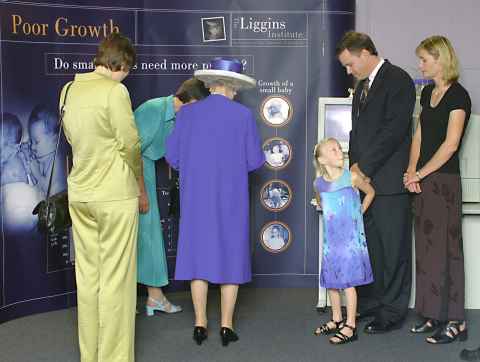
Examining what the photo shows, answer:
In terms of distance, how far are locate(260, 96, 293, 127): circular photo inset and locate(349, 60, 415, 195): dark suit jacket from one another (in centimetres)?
111

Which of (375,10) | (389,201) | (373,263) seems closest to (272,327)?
(373,263)

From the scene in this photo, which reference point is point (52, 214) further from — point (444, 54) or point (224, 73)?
point (444, 54)

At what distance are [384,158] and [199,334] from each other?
136 cm

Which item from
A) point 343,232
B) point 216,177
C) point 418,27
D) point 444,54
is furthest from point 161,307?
point 418,27

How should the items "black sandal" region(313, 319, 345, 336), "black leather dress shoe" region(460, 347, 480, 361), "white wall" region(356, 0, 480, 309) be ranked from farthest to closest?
"white wall" region(356, 0, 480, 309)
"black sandal" region(313, 319, 345, 336)
"black leather dress shoe" region(460, 347, 480, 361)

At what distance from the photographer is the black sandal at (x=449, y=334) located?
409 centimetres

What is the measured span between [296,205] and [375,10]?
1.55m

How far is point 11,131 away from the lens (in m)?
4.49

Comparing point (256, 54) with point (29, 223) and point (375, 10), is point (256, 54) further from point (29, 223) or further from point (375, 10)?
point (29, 223)

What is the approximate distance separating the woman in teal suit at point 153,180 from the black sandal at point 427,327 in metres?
1.48

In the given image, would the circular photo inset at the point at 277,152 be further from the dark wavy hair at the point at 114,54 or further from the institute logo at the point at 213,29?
the dark wavy hair at the point at 114,54

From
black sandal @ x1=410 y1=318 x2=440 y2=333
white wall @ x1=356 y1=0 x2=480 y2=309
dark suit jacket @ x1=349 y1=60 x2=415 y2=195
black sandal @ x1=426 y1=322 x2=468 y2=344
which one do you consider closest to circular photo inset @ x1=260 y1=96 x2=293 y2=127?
white wall @ x1=356 y1=0 x2=480 y2=309

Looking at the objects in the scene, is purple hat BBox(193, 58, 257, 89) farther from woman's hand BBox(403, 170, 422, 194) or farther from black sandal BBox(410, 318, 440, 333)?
black sandal BBox(410, 318, 440, 333)

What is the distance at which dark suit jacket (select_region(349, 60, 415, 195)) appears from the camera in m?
4.12
